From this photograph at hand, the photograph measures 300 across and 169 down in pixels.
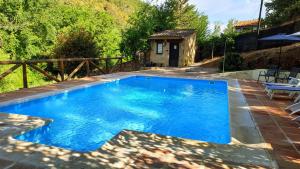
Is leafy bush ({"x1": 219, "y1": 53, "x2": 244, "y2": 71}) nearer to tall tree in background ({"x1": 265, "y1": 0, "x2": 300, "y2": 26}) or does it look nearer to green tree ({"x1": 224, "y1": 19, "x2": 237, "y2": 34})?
green tree ({"x1": 224, "y1": 19, "x2": 237, "y2": 34})

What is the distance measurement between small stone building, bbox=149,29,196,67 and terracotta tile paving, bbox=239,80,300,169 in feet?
42.5

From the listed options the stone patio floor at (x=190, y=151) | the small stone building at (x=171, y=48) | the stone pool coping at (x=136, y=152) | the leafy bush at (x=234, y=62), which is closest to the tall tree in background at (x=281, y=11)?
the small stone building at (x=171, y=48)

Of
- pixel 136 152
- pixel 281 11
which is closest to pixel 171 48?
pixel 281 11

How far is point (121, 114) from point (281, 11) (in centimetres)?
2164

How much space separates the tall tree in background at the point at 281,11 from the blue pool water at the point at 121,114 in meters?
14.3

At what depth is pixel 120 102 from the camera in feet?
31.4

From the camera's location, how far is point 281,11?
23.1 m

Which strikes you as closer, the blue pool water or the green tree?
the blue pool water

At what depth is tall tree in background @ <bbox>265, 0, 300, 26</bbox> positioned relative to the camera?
2139 cm

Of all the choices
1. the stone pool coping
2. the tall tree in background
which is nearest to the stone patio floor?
the stone pool coping

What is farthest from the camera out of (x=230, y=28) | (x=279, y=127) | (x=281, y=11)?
(x=230, y=28)

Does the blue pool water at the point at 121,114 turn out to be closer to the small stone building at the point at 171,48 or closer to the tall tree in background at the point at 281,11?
the small stone building at the point at 171,48

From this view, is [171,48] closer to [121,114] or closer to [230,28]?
[121,114]

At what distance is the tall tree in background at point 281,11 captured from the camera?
70.2 ft
